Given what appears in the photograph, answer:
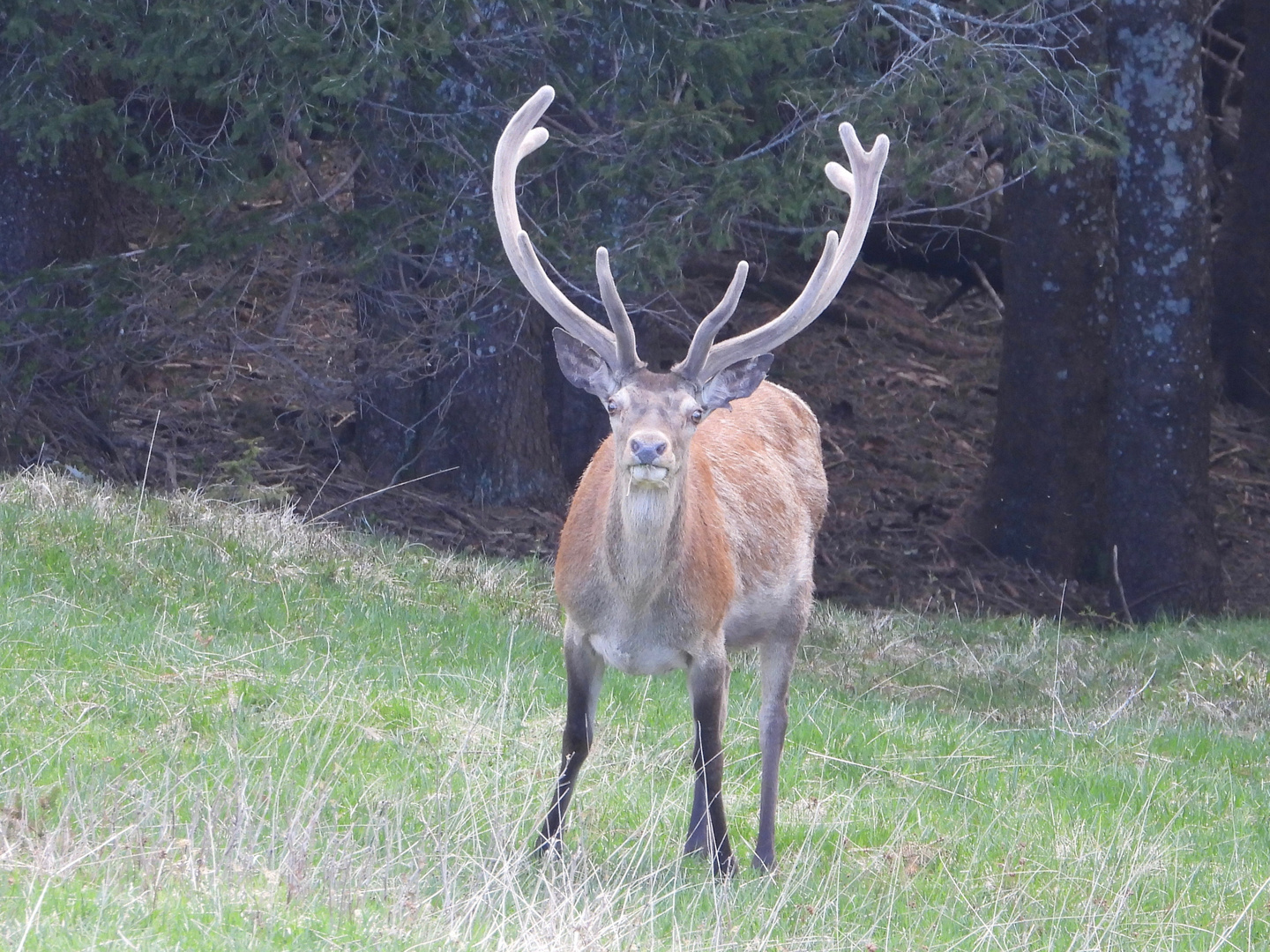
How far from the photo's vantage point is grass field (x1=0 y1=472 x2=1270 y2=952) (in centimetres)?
447

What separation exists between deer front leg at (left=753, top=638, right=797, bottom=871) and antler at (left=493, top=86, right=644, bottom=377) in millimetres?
1445

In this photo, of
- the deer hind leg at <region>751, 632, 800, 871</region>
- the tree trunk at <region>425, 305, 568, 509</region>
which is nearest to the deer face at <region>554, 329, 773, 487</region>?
the deer hind leg at <region>751, 632, 800, 871</region>

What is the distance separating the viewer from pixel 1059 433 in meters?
14.1

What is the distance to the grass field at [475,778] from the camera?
176 inches

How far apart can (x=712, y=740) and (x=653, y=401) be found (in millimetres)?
1199

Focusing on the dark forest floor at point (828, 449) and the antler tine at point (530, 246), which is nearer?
the antler tine at point (530, 246)

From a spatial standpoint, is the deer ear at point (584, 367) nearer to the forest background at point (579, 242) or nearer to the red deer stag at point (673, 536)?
the red deer stag at point (673, 536)

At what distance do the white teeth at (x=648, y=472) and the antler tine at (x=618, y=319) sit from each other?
1.52 feet

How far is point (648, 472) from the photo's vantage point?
534 centimetres

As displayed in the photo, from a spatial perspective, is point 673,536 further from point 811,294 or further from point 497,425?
point 497,425

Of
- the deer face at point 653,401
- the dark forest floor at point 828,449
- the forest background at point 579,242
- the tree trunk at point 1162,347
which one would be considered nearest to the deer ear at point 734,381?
the deer face at point 653,401

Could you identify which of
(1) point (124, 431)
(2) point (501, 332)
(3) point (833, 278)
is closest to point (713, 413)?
(3) point (833, 278)

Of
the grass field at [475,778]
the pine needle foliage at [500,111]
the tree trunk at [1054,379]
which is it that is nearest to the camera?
the grass field at [475,778]

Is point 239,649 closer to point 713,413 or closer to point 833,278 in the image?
point 713,413
